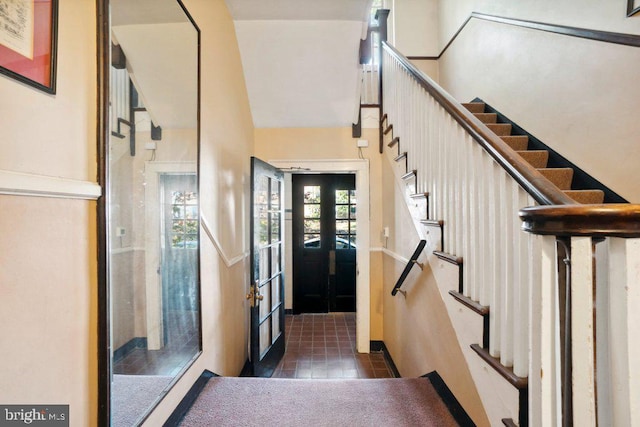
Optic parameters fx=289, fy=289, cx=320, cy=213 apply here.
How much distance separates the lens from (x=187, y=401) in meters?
1.49

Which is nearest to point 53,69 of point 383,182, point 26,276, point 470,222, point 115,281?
point 26,276

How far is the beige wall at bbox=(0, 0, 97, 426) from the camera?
0.65 meters

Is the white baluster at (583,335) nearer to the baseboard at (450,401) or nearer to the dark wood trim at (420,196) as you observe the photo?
the baseboard at (450,401)

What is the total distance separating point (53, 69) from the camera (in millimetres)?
743

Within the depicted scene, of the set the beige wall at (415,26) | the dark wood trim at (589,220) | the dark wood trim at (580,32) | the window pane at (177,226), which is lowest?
the window pane at (177,226)

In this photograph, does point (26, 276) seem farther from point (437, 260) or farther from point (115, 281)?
point (437, 260)

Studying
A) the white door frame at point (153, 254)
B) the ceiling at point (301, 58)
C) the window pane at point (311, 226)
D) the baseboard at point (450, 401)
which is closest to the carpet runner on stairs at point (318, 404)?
the baseboard at point (450, 401)

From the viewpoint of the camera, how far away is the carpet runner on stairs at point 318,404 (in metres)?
1.43

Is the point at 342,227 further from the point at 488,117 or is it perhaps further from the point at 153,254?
the point at 153,254

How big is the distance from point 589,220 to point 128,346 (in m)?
1.40

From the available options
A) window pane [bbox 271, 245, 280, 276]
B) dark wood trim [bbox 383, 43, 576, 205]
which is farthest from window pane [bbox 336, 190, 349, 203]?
dark wood trim [bbox 383, 43, 576, 205]

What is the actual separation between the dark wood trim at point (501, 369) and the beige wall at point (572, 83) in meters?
1.32

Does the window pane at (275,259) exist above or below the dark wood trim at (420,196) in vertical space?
below

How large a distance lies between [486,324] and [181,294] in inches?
56.7
